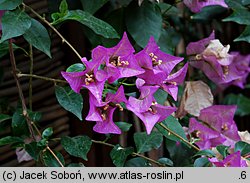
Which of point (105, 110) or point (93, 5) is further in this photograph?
point (93, 5)

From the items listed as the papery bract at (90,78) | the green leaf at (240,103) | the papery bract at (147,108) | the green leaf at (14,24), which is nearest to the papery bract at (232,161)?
the papery bract at (147,108)

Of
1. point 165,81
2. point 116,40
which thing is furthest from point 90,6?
point 165,81

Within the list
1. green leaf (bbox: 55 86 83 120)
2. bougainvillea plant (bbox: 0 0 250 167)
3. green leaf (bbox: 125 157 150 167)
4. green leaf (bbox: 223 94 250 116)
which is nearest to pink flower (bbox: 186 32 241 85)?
bougainvillea plant (bbox: 0 0 250 167)

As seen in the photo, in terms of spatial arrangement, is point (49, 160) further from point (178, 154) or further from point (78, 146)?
point (178, 154)

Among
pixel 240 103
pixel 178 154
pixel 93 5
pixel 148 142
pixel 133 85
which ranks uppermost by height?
pixel 93 5

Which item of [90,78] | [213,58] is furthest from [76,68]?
[213,58]

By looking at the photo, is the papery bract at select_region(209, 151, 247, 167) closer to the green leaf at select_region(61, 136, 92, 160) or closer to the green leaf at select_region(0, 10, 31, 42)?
the green leaf at select_region(61, 136, 92, 160)

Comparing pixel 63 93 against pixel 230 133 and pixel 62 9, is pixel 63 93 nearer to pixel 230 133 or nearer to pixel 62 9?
pixel 62 9
